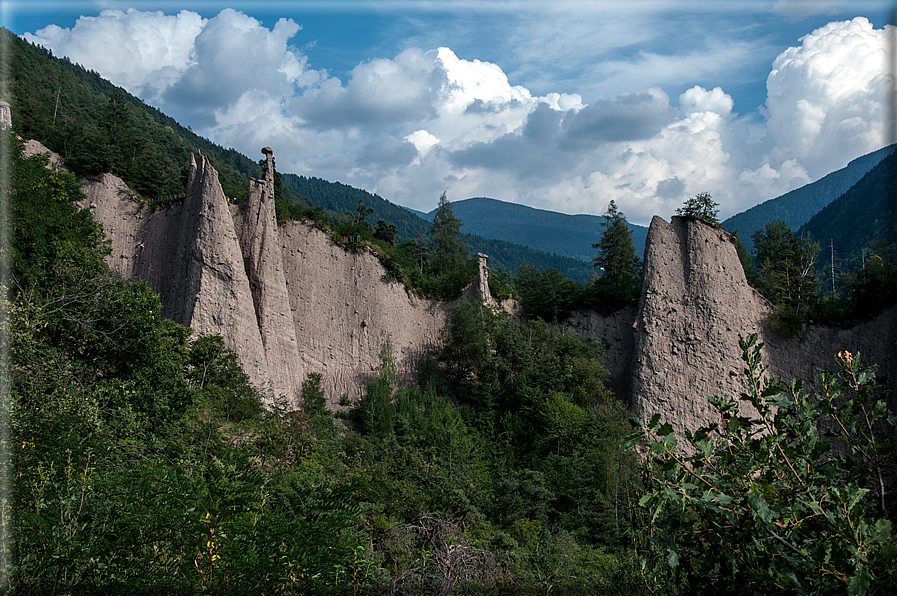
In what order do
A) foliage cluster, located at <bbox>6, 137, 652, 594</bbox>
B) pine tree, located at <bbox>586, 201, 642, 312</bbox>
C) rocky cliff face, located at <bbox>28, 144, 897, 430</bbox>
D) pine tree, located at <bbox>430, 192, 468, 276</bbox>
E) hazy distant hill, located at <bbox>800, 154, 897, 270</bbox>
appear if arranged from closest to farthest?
foliage cluster, located at <bbox>6, 137, 652, 594</bbox> → rocky cliff face, located at <bbox>28, 144, 897, 430</bbox> → pine tree, located at <bbox>586, 201, 642, 312</bbox> → pine tree, located at <bbox>430, 192, 468, 276</bbox> → hazy distant hill, located at <bbox>800, 154, 897, 270</bbox>

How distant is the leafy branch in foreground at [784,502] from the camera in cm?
217

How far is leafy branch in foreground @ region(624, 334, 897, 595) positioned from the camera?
2174 mm

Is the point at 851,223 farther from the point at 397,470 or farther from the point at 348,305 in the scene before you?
the point at 397,470

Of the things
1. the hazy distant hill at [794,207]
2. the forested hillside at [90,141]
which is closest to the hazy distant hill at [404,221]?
the hazy distant hill at [794,207]

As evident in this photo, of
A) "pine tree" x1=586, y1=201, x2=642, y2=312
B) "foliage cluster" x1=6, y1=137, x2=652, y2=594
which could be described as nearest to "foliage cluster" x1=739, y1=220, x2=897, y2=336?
"pine tree" x1=586, y1=201, x2=642, y2=312

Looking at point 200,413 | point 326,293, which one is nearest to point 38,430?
point 200,413

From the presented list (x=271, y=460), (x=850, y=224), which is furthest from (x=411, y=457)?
(x=850, y=224)

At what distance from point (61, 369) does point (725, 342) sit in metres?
20.8

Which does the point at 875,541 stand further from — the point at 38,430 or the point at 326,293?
the point at 326,293

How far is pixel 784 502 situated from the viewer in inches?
98.8

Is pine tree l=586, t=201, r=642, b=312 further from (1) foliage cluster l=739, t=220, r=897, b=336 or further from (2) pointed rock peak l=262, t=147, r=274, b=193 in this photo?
(2) pointed rock peak l=262, t=147, r=274, b=193

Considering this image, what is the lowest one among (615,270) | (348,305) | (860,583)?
(860,583)

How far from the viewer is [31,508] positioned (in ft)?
16.7

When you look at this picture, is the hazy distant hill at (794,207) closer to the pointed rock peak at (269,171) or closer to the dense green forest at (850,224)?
the dense green forest at (850,224)
